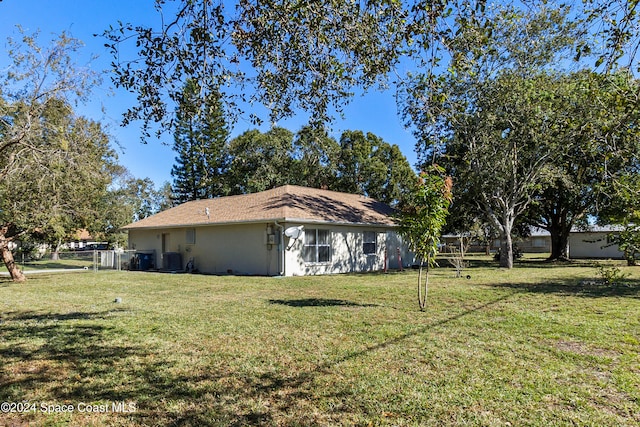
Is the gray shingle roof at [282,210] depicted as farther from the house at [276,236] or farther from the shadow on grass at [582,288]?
the shadow on grass at [582,288]

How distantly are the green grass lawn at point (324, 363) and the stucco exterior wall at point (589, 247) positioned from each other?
110ft

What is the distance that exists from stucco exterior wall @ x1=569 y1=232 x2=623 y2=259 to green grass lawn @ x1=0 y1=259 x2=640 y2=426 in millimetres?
33614

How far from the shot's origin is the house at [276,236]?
1688 centimetres

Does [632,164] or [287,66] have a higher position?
[632,164]

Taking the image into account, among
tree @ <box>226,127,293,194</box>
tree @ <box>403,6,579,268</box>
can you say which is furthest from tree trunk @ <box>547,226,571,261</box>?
tree @ <box>226,127,293,194</box>

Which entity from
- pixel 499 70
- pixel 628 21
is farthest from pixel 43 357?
pixel 499 70

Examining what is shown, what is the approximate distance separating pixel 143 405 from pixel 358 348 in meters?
2.79

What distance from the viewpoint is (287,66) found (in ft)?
17.6

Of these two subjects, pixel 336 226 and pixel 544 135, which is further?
pixel 336 226

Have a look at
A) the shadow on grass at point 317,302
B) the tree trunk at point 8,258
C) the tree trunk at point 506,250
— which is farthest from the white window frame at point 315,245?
the tree trunk at point 8,258

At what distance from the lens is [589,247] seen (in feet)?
127

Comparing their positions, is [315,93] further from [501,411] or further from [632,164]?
[632,164]

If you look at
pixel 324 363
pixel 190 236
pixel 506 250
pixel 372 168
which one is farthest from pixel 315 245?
pixel 372 168

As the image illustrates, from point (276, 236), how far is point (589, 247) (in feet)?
116
